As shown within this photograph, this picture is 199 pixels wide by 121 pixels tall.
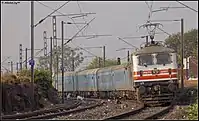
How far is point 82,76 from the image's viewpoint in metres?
62.5

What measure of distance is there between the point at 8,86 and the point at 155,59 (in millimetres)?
9450

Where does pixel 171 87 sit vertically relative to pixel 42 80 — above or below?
below

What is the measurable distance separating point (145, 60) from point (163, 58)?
106 centimetres

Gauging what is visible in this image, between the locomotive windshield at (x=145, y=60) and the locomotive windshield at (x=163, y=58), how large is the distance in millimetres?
413

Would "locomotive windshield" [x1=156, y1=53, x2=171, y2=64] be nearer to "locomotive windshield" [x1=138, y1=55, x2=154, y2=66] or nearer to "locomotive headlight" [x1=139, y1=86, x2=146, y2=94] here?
"locomotive windshield" [x1=138, y1=55, x2=154, y2=66]

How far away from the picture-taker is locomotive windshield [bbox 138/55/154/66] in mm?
30688

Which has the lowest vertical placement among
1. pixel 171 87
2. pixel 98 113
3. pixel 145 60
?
pixel 98 113

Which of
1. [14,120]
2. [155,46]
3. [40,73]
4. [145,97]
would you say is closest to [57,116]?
[14,120]

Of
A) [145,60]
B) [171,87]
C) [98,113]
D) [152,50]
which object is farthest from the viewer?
[152,50]

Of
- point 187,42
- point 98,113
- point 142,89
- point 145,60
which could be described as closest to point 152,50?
point 145,60

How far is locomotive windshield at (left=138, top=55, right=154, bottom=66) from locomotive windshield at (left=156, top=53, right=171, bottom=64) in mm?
413

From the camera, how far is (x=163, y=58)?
30859mm

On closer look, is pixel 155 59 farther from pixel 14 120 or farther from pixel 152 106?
pixel 14 120

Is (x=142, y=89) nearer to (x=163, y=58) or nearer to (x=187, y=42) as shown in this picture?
(x=163, y=58)
